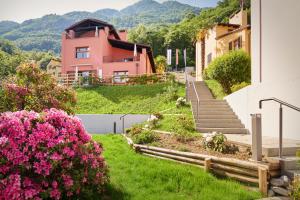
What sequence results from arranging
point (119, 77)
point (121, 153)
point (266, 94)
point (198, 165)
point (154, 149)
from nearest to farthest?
1. point (198, 165)
2. point (154, 149)
3. point (121, 153)
4. point (266, 94)
5. point (119, 77)

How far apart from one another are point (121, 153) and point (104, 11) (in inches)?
6461

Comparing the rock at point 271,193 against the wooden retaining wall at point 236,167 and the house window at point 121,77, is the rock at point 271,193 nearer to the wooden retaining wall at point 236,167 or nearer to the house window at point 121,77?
the wooden retaining wall at point 236,167

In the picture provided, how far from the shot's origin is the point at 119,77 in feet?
111

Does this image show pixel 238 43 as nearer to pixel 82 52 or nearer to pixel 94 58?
pixel 94 58

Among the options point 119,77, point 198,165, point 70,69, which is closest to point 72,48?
point 70,69

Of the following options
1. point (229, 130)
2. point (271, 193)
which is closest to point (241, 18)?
point (229, 130)

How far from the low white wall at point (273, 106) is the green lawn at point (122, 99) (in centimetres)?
886

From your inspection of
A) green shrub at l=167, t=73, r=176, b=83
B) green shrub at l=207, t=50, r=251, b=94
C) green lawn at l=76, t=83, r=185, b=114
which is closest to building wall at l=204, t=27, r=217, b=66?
green shrub at l=167, t=73, r=176, b=83

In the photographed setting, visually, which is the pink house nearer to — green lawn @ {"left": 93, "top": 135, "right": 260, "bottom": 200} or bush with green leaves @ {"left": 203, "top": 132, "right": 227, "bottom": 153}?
bush with green leaves @ {"left": 203, "top": 132, "right": 227, "bottom": 153}

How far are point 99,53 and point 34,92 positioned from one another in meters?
28.8

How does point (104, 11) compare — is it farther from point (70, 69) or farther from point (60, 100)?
point (60, 100)

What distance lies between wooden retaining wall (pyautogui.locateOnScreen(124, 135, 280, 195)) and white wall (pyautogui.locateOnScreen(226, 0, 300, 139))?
2.92 m

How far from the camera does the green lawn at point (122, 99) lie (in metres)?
24.2

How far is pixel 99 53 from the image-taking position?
36531mm
